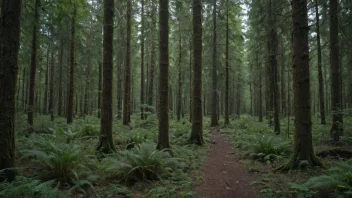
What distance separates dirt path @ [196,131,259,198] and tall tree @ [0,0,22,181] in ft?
13.9

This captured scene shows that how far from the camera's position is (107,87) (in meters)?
7.35

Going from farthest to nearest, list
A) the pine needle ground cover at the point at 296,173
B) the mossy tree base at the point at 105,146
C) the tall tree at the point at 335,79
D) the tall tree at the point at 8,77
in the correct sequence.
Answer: the tall tree at the point at 335,79 < the mossy tree base at the point at 105,146 < the tall tree at the point at 8,77 < the pine needle ground cover at the point at 296,173

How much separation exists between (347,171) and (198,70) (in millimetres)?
7168

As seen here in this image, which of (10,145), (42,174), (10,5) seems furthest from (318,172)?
(10,5)

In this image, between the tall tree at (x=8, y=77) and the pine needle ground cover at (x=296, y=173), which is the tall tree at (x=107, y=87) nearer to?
the tall tree at (x=8, y=77)

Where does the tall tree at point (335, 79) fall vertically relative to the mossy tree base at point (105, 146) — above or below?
above

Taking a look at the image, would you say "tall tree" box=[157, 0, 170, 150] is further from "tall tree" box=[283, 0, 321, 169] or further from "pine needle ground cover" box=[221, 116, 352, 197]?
"tall tree" box=[283, 0, 321, 169]

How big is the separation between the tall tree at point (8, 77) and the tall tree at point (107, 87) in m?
3.03

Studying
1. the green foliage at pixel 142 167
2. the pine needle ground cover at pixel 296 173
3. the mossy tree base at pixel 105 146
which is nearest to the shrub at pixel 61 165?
the green foliage at pixel 142 167

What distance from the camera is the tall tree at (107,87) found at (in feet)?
24.1

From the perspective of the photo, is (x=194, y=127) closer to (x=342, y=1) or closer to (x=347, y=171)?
(x=347, y=171)

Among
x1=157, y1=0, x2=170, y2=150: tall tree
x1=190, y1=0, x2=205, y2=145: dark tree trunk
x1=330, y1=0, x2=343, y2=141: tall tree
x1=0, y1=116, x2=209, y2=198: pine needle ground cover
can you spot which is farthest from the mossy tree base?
x1=330, y1=0, x2=343, y2=141: tall tree

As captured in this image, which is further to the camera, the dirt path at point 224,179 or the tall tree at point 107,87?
the tall tree at point 107,87

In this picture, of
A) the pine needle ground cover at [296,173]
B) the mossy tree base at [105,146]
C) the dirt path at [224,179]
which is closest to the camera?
the pine needle ground cover at [296,173]
